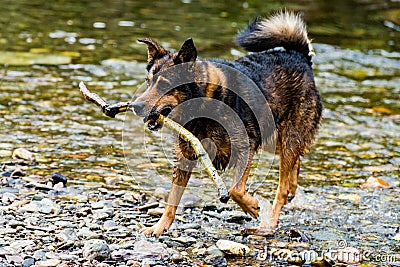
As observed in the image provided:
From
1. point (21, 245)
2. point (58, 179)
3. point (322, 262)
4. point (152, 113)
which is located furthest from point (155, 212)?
point (322, 262)

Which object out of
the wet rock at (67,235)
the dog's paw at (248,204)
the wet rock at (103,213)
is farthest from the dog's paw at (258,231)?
the wet rock at (67,235)

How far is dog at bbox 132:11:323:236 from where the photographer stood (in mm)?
4898

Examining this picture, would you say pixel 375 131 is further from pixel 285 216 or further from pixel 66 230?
pixel 66 230

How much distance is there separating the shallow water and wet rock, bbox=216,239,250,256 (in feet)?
1.97

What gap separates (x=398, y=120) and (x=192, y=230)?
4374 mm

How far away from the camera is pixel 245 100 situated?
5270 mm

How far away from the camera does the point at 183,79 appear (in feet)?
16.1

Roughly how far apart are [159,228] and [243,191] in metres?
0.69

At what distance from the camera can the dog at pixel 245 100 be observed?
490 cm

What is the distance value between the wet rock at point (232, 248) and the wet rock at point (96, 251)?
31.6 inches

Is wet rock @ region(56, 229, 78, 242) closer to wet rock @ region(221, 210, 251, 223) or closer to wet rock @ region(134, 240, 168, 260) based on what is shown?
wet rock @ region(134, 240, 168, 260)

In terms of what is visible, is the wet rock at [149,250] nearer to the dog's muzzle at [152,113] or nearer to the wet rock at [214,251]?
the wet rock at [214,251]

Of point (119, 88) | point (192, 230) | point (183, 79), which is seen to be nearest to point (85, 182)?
point (192, 230)

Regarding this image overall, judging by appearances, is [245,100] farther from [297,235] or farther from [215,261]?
[215,261]
